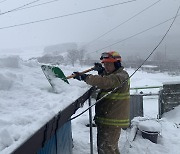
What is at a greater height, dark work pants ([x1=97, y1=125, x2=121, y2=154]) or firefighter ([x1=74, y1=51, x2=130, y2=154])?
firefighter ([x1=74, y1=51, x2=130, y2=154])

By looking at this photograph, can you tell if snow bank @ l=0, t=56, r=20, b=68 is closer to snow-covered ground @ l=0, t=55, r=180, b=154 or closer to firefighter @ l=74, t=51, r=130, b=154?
snow-covered ground @ l=0, t=55, r=180, b=154

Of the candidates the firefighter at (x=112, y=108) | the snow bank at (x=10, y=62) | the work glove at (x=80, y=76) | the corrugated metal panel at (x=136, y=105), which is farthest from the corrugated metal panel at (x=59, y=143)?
the corrugated metal panel at (x=136, y=105)

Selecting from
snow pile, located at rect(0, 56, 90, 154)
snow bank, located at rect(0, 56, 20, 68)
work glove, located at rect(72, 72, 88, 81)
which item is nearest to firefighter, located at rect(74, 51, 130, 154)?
work glove, located at rect(72, 72, 88, 81)

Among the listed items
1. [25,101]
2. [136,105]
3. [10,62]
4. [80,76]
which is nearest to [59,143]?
[80,76]

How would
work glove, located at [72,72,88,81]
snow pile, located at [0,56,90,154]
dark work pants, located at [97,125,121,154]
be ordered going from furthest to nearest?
dark work pants, located at [97,125,121,154]
work glove, located at [72,72,88,81]
snow pile, located at [0,56,90,154]

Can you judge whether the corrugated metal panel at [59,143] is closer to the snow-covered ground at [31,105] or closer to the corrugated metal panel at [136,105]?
the snow-covered ground at [31,105]

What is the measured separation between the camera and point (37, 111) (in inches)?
88.2

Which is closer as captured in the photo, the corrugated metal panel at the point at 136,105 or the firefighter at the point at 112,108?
the firefighter at the point at 112,108

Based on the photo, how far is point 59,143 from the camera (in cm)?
371

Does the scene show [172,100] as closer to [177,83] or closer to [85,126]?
[177,83]

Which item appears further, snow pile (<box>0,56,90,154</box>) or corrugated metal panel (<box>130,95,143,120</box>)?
corrugated metal panel (<box>130,95,143,120</box>)

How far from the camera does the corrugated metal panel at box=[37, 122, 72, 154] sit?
3.08m

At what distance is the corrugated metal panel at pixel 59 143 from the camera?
3083 millimetres

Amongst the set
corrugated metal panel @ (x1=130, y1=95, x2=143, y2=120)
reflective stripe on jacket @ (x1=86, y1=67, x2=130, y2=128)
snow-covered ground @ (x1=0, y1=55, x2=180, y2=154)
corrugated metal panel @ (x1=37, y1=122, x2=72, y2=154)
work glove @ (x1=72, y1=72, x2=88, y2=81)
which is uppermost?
work glove @ (x1=72, y1=72, x2=88, y2=81)
